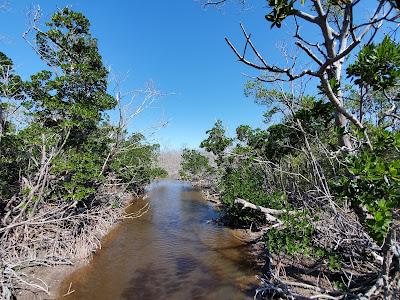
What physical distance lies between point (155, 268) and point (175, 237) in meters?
4.03

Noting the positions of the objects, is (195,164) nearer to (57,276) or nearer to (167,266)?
(167,266)

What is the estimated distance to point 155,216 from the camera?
1883 cm

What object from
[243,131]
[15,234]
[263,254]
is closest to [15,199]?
[15,234]

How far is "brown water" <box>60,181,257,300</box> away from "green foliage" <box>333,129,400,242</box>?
526 centimetres

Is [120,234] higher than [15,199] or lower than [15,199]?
lower

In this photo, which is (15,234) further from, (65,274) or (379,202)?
(379,202)

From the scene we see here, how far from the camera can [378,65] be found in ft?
13.4

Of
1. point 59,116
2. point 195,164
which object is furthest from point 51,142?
point 195,164

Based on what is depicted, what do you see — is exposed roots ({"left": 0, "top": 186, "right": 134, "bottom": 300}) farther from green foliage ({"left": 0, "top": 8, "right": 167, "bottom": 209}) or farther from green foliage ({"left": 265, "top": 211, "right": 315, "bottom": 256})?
green foliage ({"left": 265, "top": 211, "right": 315, "bottom": 256})

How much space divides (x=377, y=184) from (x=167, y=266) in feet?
27.1

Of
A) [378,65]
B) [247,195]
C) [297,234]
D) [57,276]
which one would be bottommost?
[57,276]

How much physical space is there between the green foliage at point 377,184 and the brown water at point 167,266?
5.26 metres

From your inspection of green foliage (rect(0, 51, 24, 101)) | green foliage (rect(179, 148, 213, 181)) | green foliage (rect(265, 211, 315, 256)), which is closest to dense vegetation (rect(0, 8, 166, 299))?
green foliage (rect(0, 51, 24, 101))

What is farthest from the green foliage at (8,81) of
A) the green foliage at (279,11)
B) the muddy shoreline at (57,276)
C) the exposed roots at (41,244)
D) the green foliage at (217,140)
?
the green foliage at (217,140)
